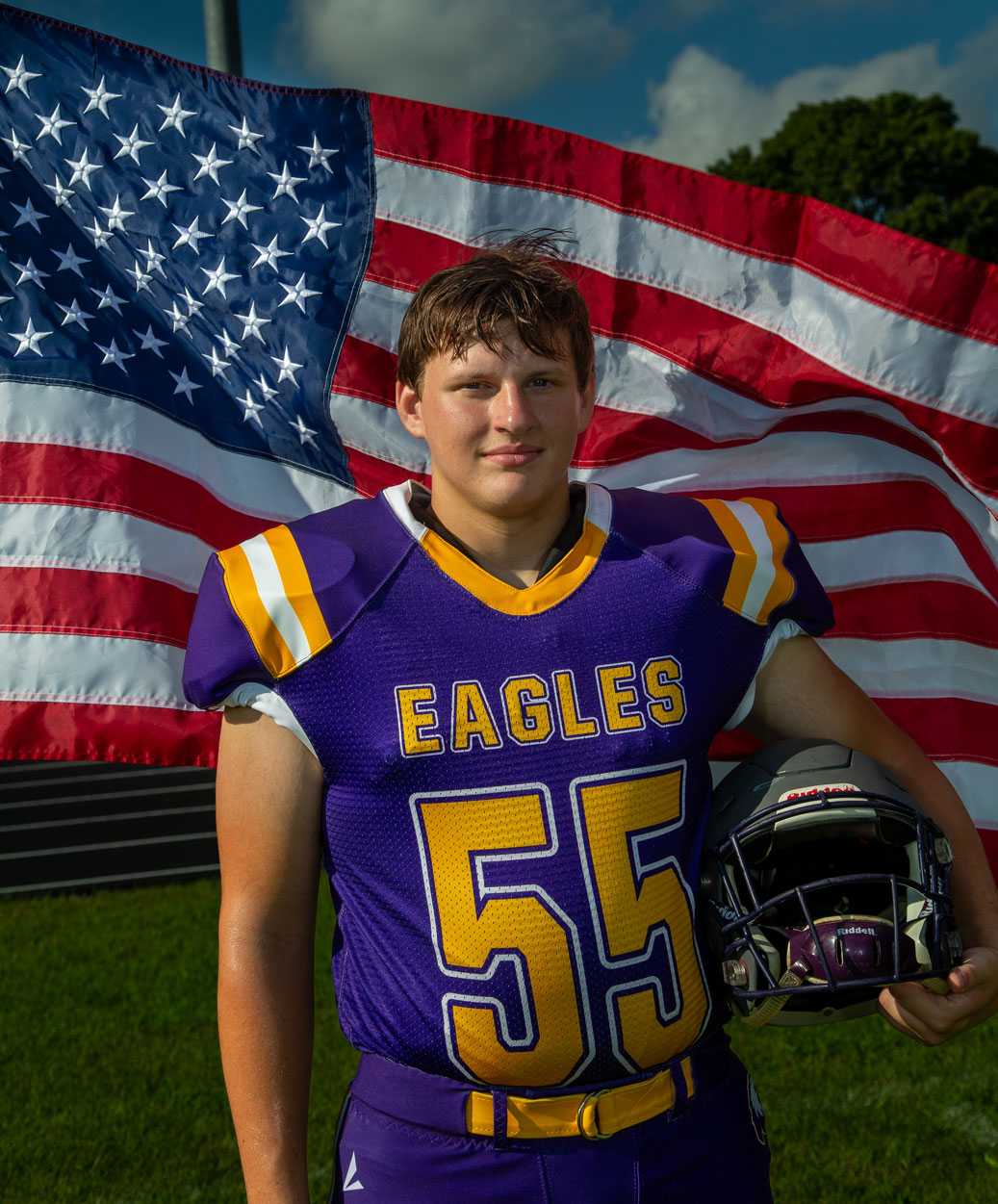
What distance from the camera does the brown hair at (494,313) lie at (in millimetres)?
1883

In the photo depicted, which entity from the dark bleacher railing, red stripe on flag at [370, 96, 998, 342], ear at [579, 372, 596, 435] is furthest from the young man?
the dark bleacher railing

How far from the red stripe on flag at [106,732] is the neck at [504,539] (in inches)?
37.4

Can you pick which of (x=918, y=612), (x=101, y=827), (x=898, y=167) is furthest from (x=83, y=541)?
(x=898, y=167)

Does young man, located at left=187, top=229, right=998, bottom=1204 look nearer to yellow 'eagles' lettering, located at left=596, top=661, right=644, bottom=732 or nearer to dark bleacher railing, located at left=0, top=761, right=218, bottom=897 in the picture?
yellow 'eagles' lettering, located at left=596, top=661, right=644, bottom=732

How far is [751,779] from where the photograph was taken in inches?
76.5

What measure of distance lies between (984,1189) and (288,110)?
11.8 ft

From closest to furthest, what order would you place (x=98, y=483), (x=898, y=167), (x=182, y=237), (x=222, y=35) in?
(x=98, y=483) < (x=182, y=237) < (x=222, y=35) < (x=898, y=167)

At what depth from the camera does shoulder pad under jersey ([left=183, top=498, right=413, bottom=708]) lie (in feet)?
5.89

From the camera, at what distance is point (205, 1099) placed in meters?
4.28

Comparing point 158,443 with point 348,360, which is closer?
point 158,443

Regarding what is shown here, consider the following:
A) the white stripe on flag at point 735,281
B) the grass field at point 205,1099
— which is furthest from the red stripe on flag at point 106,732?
the grass field at point 205,1099

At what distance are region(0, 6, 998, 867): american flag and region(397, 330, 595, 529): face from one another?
1024 millimetres

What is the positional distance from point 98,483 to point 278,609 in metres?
1.08

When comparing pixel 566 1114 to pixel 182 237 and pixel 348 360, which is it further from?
pixel 182 237
